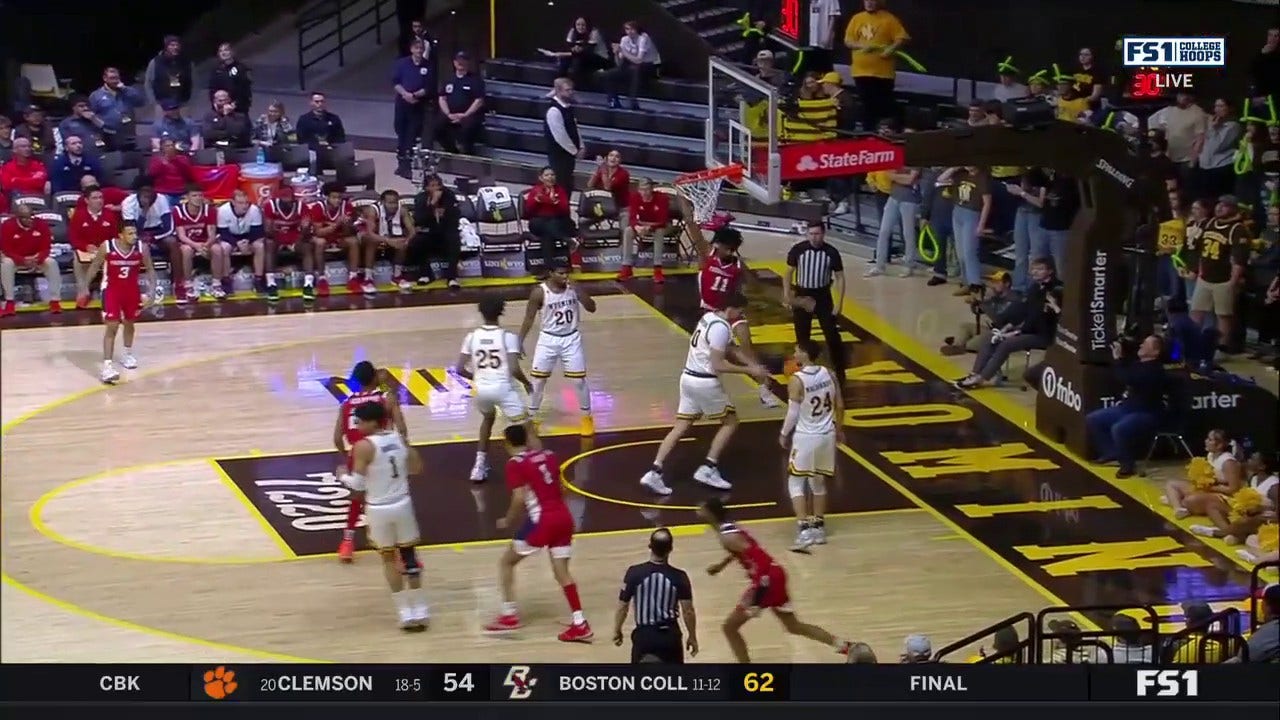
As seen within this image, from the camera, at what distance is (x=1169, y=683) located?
31.7ft

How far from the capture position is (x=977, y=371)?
16.8 m

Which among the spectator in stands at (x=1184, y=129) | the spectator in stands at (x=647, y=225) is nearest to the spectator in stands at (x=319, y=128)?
the spectator in stands at (x=647, y=225)

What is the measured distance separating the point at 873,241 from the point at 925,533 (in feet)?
20.8

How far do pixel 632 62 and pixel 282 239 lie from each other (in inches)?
142

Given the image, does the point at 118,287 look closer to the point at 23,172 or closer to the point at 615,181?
the point at 23,172

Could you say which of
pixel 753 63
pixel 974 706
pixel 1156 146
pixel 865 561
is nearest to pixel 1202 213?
pixel 1156 146

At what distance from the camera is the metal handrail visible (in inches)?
561

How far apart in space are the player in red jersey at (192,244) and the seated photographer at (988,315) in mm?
6121

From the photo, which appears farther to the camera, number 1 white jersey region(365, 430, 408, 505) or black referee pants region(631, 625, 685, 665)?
number 1 white jersey region(365, 430, 408, 505)

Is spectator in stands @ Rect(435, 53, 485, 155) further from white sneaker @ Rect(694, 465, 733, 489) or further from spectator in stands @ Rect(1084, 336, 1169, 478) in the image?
spectator in stands @ Rect(1084, 336, 1169, 478)

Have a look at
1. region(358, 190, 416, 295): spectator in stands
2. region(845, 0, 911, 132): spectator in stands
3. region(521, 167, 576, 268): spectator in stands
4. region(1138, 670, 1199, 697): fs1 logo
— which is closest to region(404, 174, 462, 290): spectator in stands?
region(358, 190, 416, 295): spectator in stands

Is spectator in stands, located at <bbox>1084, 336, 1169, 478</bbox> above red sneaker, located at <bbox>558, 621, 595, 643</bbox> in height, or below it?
above

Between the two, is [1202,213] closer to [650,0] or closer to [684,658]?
[650,0]

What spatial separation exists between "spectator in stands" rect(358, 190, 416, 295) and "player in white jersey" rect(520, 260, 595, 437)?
4.06 meters
